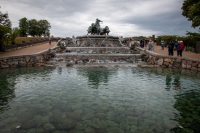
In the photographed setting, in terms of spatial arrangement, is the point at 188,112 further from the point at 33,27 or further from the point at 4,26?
the point at 33,27

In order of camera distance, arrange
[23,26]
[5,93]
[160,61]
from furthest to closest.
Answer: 1. [23,26]
2. [160,61]
3. [5,93]

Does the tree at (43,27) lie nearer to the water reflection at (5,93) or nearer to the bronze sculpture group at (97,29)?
the bronze sculpture group at (97,29)

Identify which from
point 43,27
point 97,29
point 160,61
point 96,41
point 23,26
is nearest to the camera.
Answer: point 160,61

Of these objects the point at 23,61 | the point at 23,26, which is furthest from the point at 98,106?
the point at 23,26

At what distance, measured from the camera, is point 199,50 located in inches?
980

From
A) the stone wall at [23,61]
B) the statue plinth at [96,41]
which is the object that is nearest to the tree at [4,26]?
the stone wall at [23,61]

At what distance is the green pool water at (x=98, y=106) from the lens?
5941 millimetres

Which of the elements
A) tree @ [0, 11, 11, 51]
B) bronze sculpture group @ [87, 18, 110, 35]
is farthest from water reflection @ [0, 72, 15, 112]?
bronze sculpture group @ [87, 18, 110, 35]

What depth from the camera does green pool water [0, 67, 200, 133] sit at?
5941 mm

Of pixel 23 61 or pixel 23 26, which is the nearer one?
pixel 23 61

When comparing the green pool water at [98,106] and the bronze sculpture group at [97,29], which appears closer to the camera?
the green pool water at [98,106]

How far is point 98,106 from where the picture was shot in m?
7.79

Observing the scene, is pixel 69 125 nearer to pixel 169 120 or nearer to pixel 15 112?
pixel 15 112

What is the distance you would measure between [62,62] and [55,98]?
1259 centimetres
